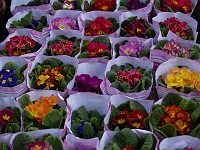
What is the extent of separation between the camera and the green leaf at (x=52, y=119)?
189 cm

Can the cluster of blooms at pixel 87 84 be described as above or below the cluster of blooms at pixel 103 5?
below

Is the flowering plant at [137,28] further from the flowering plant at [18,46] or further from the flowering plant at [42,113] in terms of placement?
the flowering plant at [42,113]

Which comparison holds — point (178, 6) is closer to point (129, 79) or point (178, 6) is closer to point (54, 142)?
point (129, 79)

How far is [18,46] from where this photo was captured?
2.37 metres

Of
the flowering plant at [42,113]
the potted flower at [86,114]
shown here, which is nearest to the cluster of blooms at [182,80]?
the potted flower at [86,114]

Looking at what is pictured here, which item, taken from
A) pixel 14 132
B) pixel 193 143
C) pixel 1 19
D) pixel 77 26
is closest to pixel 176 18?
pixel 77 26

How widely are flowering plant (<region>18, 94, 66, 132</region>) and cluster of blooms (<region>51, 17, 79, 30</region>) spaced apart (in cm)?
70

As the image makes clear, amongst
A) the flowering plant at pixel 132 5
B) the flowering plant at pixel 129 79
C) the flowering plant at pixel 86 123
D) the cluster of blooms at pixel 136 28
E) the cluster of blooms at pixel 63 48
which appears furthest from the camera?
the flowering plant at pixel 132 5

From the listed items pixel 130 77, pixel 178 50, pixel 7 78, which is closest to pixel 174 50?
pixel 178 50

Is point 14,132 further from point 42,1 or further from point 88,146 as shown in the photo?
point 42,1

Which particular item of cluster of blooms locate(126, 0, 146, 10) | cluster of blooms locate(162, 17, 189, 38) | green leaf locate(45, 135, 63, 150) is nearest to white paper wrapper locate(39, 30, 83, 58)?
cluster of blooms locate(126, 0, 146, 10)

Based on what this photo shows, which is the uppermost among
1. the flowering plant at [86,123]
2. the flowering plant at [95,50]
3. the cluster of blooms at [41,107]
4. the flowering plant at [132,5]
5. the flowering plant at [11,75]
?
the flowering plant at [132,5]

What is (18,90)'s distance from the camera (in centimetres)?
213

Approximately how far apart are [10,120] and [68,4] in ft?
3.80
